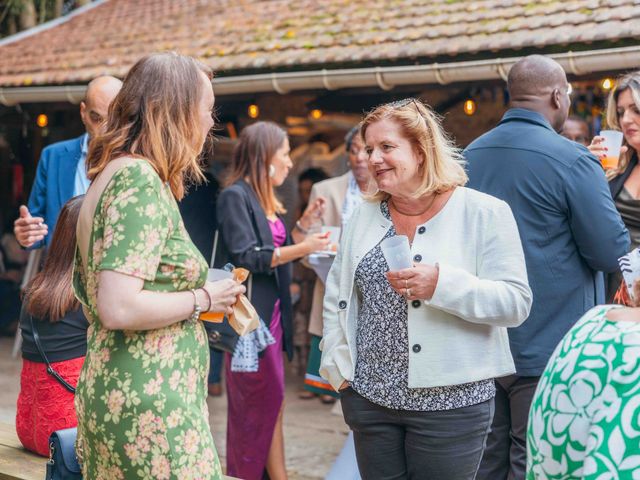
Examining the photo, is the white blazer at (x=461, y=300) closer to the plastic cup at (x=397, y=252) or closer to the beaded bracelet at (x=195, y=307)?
the plastic cup at (x=397, y=252)

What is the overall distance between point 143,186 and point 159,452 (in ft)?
2.32

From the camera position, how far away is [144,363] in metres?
2.51

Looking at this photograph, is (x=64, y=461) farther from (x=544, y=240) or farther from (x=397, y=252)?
(x=544, y=240)

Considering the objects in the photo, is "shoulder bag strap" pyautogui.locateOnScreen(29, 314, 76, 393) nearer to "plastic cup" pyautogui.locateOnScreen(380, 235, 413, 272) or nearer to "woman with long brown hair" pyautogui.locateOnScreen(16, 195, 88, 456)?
"woman with long brown hair" pyautogui.locateOnScreen(16, 195, 88, 456)

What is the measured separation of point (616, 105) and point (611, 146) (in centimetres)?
29

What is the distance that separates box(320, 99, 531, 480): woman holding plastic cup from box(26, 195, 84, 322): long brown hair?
1127mm

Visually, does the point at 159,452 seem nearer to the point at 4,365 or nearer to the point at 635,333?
the point at 635,333

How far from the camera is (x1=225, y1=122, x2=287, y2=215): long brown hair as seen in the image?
5137 millimetres

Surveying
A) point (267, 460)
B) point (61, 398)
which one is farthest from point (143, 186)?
point (267, 460)

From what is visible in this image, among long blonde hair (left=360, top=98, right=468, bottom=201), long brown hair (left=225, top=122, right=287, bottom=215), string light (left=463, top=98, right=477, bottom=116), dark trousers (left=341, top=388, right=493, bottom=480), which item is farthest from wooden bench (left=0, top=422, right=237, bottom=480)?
string light (left=463, top=98, right=477, bottom=116)

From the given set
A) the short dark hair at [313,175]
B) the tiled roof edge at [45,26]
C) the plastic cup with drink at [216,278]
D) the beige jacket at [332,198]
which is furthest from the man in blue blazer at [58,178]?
the tiled roof edge at [45,26]

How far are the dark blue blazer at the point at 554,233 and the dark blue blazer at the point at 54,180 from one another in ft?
7.82

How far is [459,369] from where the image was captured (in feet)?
9.69

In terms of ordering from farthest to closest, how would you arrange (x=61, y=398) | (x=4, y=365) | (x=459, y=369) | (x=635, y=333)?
(x=4, y=365)
(x=61, y=398)
(x=459, y=369)
(x=635, y=333)
